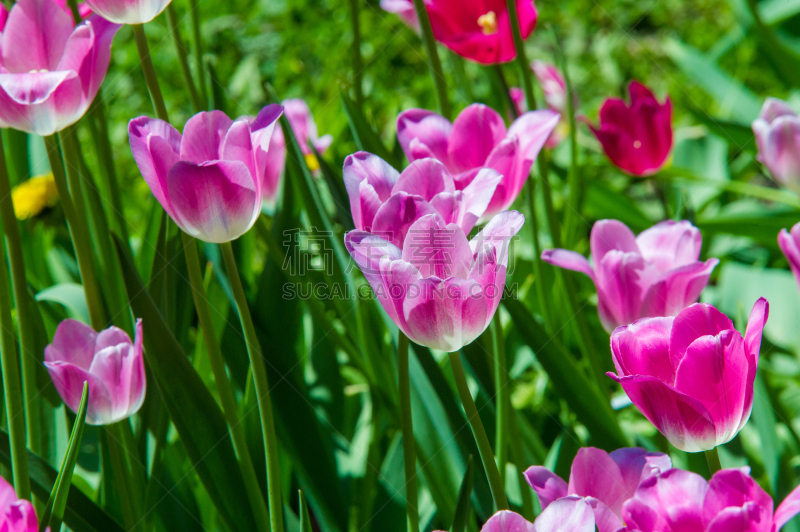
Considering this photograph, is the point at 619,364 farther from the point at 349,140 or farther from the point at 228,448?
the point at 349,140

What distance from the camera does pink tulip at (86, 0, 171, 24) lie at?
0.44 meters

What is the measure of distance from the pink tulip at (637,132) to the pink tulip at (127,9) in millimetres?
621

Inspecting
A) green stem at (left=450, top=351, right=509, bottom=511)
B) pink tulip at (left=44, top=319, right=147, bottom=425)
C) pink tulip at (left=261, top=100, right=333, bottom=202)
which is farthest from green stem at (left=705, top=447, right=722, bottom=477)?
pink tulip at (left=261, top=100, right=333, bottom=202)

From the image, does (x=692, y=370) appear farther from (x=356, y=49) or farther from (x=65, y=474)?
(x=356, y=49)

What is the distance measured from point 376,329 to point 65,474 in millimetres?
429

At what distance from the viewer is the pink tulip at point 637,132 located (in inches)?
36.2

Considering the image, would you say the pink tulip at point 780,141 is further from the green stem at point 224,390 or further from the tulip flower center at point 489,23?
the green stem at point 224,390

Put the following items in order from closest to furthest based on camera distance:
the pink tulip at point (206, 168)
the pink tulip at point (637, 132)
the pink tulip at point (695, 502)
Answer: the pink tulip at point (695, 502)
the pink tulip at point (206, 168)
the pink tulip at point (637, 132)

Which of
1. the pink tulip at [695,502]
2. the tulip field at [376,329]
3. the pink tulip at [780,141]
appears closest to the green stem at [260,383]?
the tulip field at [376,329]

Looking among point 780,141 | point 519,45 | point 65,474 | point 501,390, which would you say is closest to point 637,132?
point 780,141

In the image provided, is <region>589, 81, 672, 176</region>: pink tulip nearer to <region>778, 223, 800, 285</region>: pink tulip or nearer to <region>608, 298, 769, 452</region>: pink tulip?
<region>778, 223, 800, 285</region>: pink tulip

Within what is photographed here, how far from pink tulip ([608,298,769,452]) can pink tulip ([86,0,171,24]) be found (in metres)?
0.36

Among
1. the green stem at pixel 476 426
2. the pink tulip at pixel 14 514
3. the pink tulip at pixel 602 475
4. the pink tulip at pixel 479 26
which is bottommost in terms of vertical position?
the pink tulip at pixel 602 475

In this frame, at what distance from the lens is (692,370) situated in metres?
0.35
